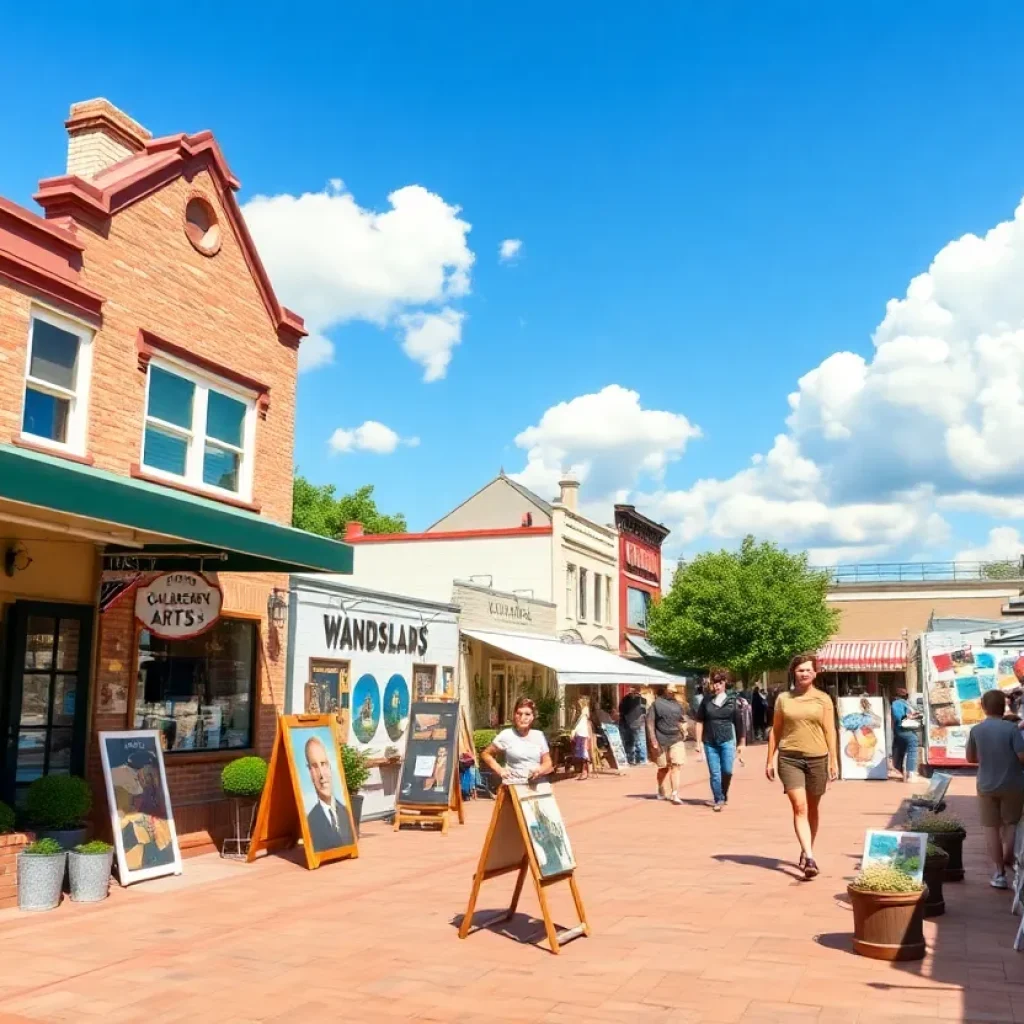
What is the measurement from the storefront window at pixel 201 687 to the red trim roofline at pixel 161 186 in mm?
4074

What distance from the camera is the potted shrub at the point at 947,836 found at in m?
9.00

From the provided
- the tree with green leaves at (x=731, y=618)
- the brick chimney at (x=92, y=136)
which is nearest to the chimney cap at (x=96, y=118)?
the brick chimney at (x=92, y=136)

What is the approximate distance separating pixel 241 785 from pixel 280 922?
3.29 metres

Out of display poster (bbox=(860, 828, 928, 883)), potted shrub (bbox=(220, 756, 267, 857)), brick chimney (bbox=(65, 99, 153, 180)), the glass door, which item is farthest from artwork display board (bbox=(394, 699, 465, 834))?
brick chimney (bbox=(65, 99, 153, 180))

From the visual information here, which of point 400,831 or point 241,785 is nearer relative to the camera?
point 241,785

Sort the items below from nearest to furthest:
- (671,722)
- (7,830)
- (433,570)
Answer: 1. (7,830)
2. (671,722)
3. (433,570)

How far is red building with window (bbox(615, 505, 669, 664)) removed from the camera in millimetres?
35531

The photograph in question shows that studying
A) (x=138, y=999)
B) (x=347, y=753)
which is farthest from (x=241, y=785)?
(x=138, y=999)

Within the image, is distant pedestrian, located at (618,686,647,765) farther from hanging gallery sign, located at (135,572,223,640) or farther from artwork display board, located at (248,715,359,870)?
hanging gallery sign, located at (135,572,223,640)

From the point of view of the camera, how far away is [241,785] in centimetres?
1117

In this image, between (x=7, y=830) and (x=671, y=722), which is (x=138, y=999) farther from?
(x=671, y=722)

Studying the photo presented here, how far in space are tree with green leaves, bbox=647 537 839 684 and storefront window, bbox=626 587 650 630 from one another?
0.36 meters

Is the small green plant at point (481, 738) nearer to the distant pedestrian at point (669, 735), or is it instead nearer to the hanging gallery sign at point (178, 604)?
the distant pedestrian at point (669, 735)

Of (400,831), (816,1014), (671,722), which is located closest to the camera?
(816,1014)
